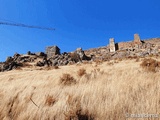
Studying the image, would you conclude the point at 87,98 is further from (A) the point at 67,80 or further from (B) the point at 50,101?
(A) the point at 67,80

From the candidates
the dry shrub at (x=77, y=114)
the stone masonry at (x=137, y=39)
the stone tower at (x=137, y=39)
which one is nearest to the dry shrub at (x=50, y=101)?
the dry shrub at (x=77, y=114)

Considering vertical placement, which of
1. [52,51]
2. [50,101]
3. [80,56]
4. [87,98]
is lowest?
[50,101]

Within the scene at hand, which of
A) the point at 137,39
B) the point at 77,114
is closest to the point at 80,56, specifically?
the point at 137,39

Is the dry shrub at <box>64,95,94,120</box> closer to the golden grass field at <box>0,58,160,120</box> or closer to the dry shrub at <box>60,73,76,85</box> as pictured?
the golden grass field at <box>0,58,160,120</box>

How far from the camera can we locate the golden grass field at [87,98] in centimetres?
550

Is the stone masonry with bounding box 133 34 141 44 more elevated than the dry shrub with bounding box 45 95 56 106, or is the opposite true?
the stone masonry with bounding box 133 34 141 44

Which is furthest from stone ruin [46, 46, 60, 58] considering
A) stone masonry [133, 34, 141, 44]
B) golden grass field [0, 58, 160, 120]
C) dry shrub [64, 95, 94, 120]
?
dry shrub [64, 95, 94, 120]

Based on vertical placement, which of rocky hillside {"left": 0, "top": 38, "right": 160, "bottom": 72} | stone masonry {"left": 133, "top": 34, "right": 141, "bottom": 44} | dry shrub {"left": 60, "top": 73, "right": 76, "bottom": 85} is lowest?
dry shrub {"left": 60, "top": 73, "right": 76, "bottom": 85}

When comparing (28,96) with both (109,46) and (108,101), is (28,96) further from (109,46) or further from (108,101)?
(109,46)

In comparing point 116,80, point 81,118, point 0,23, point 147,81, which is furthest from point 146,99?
point 0,23

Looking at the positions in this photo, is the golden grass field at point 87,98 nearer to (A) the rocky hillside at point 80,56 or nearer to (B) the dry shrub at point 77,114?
(B) the dry shrub at point 77,114

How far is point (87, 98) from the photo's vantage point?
6430 millimetres

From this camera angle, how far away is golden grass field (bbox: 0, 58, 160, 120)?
18.0 ft

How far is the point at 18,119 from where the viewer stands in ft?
21.8
